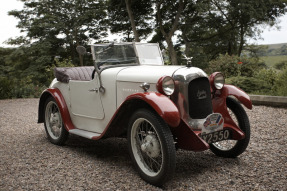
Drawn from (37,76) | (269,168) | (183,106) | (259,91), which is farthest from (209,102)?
(37,76)

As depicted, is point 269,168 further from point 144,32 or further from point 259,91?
point 144,32

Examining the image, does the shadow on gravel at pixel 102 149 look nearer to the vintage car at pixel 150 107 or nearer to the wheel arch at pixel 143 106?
the vintage car at pixel 150 107

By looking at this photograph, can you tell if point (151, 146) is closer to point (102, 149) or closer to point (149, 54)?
point (102, 149)

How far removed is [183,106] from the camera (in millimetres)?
3285

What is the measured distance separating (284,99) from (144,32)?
16.2 m

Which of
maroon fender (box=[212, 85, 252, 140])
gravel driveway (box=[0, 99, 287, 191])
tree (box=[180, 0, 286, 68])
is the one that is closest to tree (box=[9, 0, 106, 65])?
tree (box=[180, 0, 286, 68])

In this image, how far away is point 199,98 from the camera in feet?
10.9

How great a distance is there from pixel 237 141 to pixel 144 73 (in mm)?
1499

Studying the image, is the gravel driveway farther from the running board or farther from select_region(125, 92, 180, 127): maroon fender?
select_region(125, 92, 180, 127): maroon fender

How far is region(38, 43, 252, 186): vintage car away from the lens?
9.84 feet

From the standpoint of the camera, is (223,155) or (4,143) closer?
(223,155)

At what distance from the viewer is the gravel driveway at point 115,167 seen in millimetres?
3088

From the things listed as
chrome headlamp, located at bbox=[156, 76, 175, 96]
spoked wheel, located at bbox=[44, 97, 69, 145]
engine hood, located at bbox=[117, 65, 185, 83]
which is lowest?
spoked wheel, located at bbox=[44, 97, 69, 145]

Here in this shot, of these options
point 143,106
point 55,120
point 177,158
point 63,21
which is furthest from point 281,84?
point 63,21
